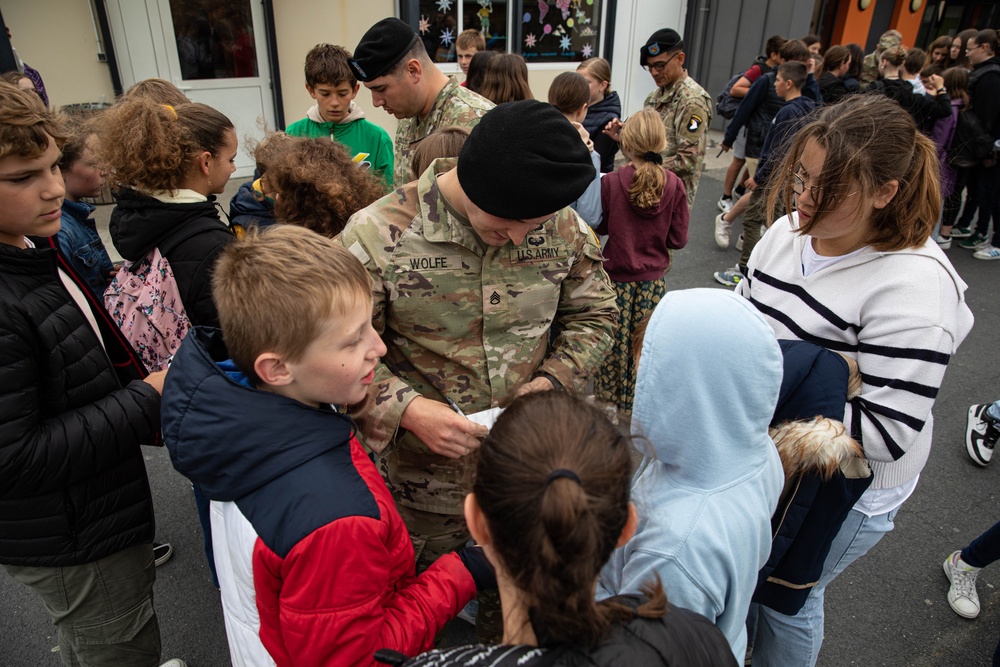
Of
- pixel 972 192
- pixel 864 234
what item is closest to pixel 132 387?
pixel 864 234

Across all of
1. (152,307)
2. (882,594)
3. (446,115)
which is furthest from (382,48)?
(882,594)

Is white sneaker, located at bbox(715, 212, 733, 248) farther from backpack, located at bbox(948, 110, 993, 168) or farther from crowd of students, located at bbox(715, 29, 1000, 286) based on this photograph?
backpack, located at bbox(948, 110, 993, 168)

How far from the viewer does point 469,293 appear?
1812 mm

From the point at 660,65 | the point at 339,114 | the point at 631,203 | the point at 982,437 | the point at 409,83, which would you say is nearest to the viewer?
the point at 409,83

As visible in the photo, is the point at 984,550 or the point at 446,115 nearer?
the point at 984,550

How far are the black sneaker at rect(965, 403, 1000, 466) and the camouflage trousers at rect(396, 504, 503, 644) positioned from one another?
3156mm

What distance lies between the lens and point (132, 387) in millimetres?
1756

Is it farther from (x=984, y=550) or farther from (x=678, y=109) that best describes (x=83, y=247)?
(x=678, y=109)

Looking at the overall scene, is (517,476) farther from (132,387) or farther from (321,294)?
(132,387)

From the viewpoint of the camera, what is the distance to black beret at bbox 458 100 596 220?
60.7 inches

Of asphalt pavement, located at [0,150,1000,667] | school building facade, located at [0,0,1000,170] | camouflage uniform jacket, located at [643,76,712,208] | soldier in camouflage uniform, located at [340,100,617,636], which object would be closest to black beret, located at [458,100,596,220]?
soldier in camouflage uniform, located at [340,100,617,636]

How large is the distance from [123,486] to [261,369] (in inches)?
31.7

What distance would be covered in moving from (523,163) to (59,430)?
1.33 metres

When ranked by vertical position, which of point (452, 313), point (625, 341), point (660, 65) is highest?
point (660, 65)
